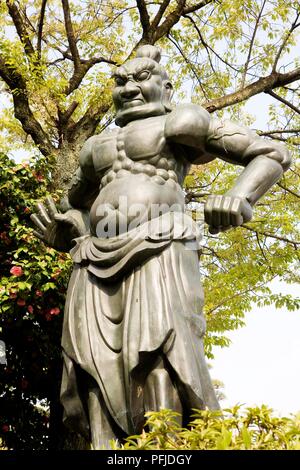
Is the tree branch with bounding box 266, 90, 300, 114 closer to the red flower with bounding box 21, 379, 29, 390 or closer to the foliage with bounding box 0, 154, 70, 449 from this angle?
the foliage with bounding box 0, 154, 70, 449

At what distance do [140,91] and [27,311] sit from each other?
348cm

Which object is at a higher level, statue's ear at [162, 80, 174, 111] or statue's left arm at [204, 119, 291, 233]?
statue's ear at [162, 80, 174, 111]

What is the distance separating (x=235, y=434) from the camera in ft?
7.09

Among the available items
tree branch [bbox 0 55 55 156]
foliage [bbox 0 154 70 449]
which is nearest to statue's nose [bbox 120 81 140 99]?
foliage [bbox 0 154 70 449]

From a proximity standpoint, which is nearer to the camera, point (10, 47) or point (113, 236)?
point (113, 236)

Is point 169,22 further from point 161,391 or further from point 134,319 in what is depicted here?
point 161,391

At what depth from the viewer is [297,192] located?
9680 mm

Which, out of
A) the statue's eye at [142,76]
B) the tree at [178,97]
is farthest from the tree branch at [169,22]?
the statue's eye at [142,76]

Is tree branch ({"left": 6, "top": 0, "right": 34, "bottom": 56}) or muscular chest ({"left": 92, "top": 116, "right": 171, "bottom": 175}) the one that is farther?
tree branch ({"left": 6, "top": 0, "right": 34, "bottom": 56})

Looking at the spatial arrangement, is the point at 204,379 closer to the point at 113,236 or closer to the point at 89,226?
the point at 113,236

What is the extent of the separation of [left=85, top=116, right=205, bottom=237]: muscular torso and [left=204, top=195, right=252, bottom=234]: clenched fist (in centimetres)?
31

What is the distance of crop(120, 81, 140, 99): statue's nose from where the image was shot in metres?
3.93

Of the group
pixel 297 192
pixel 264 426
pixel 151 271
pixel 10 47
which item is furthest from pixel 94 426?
pixel 297 192
